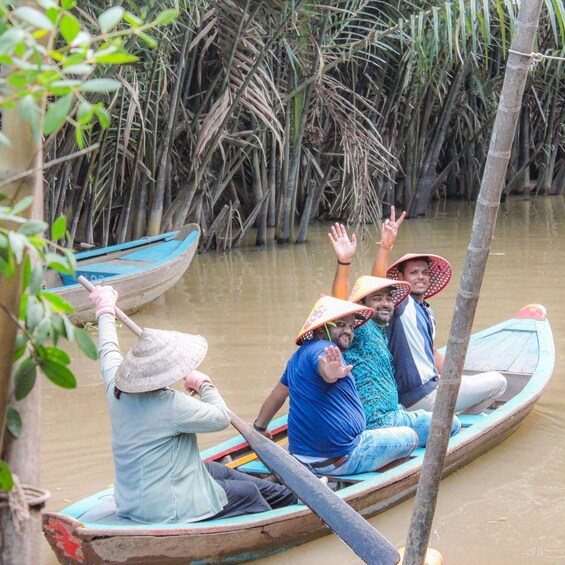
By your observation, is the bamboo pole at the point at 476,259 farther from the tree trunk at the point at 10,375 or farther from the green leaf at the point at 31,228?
the green leaf at the point at 31,228

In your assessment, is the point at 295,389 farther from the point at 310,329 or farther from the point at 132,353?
the point at 132,353

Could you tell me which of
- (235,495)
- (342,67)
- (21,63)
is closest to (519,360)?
(235,495)

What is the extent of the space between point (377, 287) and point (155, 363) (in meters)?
1.35

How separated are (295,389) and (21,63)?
278 centimetres

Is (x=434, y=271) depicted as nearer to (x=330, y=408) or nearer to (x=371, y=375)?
(x=371, y=375)

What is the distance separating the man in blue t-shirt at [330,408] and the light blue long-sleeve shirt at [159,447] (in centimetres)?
55

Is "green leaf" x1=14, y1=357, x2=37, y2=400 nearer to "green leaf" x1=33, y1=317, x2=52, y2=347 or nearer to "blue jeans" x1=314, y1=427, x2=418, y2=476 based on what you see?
"green leaf" x1=33, y1=317, x2=52, y2=347

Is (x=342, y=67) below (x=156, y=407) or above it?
above

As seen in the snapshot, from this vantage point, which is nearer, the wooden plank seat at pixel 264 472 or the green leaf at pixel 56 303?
the green leaf at pixel 56 303

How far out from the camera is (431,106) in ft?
38.4

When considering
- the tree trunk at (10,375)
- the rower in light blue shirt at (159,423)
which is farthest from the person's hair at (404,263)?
the tree trunk at (10,375)

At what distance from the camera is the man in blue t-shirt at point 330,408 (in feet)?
12.2

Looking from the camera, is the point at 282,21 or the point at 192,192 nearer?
the point at 282,21

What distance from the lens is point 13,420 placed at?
4.91 feet
